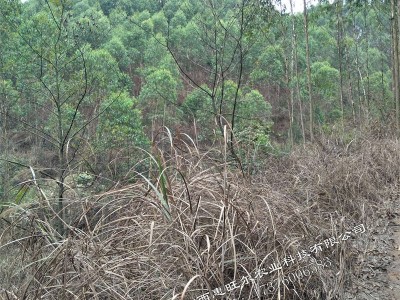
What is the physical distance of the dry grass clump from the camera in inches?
79.8

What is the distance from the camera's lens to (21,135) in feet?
81.4

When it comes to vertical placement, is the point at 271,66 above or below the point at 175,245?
below

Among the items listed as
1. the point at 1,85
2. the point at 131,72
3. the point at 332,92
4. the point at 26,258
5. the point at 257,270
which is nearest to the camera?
the point at 257,270

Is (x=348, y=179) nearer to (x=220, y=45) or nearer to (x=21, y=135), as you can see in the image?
(x=220, y=45)

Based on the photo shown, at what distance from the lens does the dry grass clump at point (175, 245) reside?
Answer: 2027 millimetres

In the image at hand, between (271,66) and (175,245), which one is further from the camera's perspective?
(271,66)

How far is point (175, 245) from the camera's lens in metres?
2.05

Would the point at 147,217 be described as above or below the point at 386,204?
above

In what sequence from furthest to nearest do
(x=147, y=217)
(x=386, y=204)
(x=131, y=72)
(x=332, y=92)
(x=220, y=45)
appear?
(x=131, y=72) < (x=332, y=92) < (x=220, y=45) < (x=386, y=204) < (x=147, y=217)

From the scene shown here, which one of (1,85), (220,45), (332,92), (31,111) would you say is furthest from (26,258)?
(332,92)

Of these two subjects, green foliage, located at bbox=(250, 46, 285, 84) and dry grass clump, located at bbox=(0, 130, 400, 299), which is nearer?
dry grass clump, located at bbox=(0, 130, 400, 299)

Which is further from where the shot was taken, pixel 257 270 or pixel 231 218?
pixel 231 218

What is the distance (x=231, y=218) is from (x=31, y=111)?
831 inches

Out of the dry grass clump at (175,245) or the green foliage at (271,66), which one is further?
the green foliage at (271,66)
